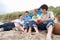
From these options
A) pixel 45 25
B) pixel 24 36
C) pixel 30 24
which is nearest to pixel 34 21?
pixel 30 24

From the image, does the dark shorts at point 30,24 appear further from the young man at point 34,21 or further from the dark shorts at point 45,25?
the dark shorts at point 45,25

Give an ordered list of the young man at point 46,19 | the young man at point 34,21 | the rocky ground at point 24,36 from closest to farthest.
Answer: the rocky ground at point 24,36 < the young man at point 46,19 < the young man at point 34,21

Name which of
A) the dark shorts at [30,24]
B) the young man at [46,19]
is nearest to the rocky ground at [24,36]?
the young man at [46,19]

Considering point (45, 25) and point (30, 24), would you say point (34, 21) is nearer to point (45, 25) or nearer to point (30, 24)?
point (30, 24)

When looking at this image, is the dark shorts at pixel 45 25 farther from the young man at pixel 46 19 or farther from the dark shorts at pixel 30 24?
the dark shorts at pixel 30 24

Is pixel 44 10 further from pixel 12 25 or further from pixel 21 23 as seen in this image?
pixel 12 25

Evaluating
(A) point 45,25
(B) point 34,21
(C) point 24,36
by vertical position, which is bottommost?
(C) point 24,36

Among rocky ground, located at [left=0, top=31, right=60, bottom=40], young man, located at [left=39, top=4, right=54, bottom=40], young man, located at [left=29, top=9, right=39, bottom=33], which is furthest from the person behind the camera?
young man, located at [left=29, top=9, right=39, bottom=33]

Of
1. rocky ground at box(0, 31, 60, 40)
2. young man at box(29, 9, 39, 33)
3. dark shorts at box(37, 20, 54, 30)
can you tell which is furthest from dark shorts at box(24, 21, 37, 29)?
rocky ground at box(0, 31, 60, 40)

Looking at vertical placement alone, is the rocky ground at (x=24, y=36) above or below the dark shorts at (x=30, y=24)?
below

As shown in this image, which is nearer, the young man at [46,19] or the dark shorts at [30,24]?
the young man at [46,19]

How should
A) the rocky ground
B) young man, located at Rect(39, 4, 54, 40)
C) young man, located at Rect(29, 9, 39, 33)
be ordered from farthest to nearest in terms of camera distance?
young man, located at Rect(29, 9, 39, 33), young man, located at Rect(39, 4, 54, 40), the rocky ground

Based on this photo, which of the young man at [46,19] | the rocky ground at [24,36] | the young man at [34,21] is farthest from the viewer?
the young man at [34,21]

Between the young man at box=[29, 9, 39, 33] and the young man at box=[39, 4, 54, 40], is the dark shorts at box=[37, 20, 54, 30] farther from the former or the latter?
the young man at box=[29, 9, 39, 33]
